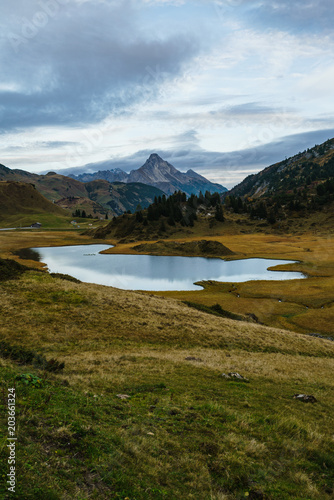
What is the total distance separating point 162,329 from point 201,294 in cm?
3509

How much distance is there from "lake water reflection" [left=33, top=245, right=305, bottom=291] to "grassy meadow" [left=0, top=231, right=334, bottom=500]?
41908mm

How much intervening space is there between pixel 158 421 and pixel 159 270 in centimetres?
8515

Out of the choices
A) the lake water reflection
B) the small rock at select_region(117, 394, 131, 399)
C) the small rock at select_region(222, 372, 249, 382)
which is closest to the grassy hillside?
the small rock at select_region(117, 394, 131, 399)

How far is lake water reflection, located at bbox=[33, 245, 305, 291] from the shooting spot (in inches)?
3061

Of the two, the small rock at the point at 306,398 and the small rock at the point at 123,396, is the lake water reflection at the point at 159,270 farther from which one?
the small rock at the point at 123,396

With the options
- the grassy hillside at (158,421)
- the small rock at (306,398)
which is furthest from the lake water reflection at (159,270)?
the small rock at (306,398)

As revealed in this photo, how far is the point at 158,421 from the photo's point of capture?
36.7ft

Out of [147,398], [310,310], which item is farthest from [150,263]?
[147,398]

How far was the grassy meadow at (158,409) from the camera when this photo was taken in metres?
7.50

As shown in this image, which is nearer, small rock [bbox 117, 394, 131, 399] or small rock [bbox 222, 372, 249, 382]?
small rock [bbox 117, 394, 131, 399]

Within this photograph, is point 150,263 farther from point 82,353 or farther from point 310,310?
point 82,353

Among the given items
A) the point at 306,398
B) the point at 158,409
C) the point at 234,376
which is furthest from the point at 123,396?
the point at 306,398

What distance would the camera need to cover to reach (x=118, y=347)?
952 inches

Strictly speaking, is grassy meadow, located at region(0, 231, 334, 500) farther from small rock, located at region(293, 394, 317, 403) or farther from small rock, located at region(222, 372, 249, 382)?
small rock, located at region(222, 372, 249, 382)
